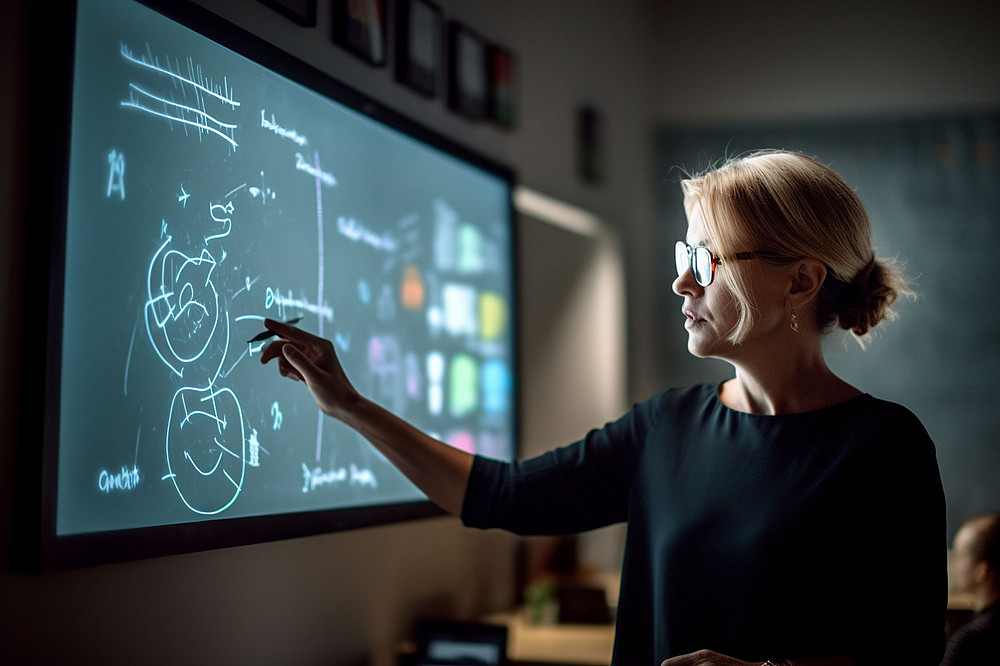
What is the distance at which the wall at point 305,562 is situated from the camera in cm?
130

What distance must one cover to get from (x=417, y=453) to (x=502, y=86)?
5.08 ft

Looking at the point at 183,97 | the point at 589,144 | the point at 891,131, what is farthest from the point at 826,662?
the point at 891,131

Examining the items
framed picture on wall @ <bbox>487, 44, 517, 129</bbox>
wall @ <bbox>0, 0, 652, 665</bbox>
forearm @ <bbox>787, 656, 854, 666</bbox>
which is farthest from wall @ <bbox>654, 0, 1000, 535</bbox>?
forearm @ <bbox>787, 656, 854, 666</bbox>

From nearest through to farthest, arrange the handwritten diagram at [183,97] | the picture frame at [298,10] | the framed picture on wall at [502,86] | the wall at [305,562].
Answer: the wall at [305,562]
the handwritten diagram at [183,97]
the picture frame at [298,10]
the framed picture on wall at [502,86]

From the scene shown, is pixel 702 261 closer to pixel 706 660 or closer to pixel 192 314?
pixel 706 660

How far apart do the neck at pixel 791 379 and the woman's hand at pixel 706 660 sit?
40cm

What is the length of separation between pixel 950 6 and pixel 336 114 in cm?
340

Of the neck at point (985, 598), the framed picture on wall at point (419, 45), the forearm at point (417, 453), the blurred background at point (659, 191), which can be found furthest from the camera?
the blurred background at point (659, 191)

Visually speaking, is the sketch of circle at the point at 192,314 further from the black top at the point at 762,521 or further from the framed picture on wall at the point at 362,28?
the framed picture on wall at the point at 362,28

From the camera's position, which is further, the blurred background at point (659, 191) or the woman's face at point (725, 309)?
the blurred background at point (659, 191)

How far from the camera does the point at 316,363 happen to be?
1.54 metres

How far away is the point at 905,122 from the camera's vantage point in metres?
4.11

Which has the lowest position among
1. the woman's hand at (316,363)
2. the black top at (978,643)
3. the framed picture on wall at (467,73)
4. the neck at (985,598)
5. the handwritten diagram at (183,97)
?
the black top at (978,643)

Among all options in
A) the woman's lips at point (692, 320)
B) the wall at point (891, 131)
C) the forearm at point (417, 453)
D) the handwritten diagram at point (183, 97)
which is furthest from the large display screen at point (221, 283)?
the wall at point (891, 131)
